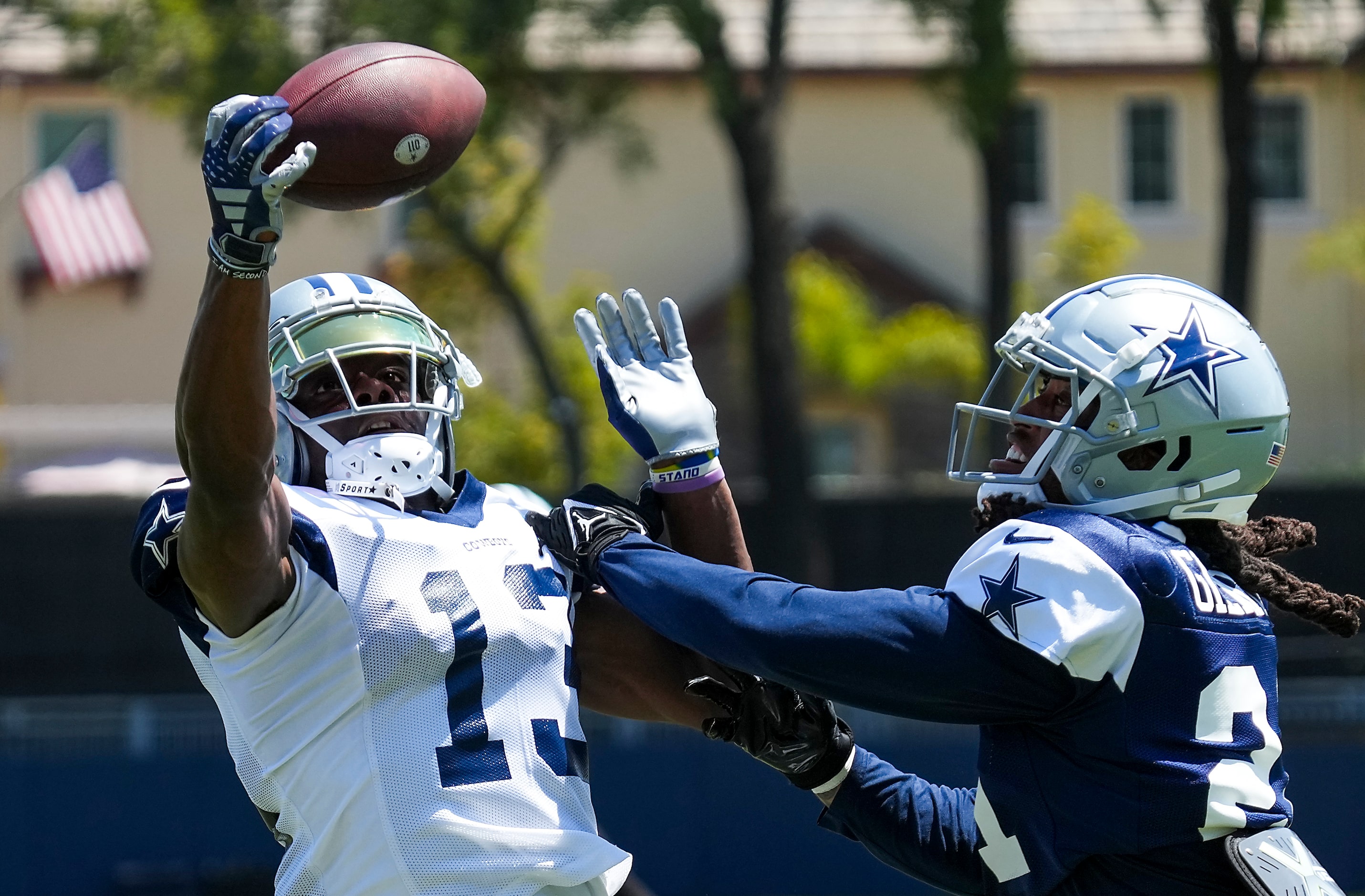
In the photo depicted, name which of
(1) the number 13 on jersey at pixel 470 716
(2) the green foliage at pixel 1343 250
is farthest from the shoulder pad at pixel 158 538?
(2) the green foliage at pixel 1343 250

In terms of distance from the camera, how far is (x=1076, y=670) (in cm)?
268

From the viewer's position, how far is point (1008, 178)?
43.1 feet

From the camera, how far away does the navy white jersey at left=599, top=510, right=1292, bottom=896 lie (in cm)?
270

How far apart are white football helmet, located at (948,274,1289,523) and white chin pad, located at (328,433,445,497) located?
3.47ft

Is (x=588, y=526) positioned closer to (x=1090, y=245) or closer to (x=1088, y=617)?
(x=1088, y=617)

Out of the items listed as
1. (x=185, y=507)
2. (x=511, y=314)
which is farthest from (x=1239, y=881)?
(x=511, y=314)

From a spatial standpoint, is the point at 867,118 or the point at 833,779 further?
the point at 867,118

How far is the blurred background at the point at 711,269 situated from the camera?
29.7 feet

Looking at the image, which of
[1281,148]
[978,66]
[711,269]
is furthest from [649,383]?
[1281,148]

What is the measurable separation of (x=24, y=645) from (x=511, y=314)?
15.4 ft

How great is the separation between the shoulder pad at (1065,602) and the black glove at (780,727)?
55cm

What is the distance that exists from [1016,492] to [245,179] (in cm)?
144

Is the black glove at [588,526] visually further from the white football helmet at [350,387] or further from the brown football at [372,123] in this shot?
the brown football at [372,123]

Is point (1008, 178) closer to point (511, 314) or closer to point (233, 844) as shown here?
point (511, 314)
